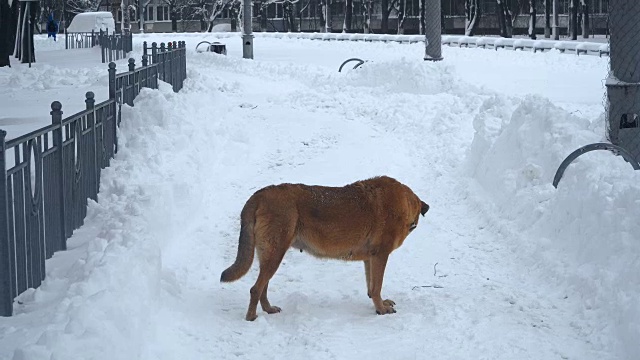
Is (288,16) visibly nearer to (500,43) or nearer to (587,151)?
(500,43)

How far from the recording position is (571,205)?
8953mm

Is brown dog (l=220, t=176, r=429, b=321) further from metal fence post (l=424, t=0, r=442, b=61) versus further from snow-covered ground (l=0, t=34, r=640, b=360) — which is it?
metal fence post (l=424, t=0, r=442, b=61)

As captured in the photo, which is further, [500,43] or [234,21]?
[234,21]

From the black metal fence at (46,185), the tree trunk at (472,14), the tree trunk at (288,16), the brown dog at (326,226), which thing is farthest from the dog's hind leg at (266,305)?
the tree trunk at (288,16)

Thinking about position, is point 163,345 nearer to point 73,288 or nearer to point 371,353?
point 73,288

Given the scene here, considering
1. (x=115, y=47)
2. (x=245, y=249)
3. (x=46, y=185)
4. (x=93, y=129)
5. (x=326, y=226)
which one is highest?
(x=115, y=47)

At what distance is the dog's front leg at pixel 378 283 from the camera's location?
7488 millimetres

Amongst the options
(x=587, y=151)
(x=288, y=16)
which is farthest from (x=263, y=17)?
(x=587, y=151)

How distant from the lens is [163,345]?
6.41 meters

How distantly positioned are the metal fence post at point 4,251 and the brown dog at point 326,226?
146 centimetres

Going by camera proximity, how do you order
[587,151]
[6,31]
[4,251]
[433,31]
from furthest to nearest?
[6,31] < [433,31] < [587,151] < [4,251]

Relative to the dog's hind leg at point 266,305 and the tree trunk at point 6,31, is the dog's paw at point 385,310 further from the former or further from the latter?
the tree trunk at point 6,31

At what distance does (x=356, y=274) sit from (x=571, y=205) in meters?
2.08

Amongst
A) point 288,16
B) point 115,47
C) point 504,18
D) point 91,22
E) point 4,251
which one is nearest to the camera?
point 4,251
